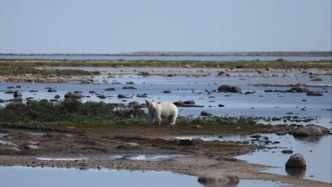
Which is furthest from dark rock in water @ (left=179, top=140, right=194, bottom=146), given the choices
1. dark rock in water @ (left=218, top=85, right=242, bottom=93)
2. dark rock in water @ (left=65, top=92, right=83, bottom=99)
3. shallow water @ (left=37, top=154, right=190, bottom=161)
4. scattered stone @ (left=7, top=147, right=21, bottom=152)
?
dark rock in water @ (left=218, top=85, right=242, bottom=93)

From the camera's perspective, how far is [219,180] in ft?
61.8

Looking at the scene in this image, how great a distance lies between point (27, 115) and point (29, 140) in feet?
25.5

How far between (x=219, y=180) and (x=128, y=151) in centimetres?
596

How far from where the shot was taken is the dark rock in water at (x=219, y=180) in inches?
737

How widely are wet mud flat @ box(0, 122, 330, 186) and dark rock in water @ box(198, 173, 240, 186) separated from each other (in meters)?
0.83

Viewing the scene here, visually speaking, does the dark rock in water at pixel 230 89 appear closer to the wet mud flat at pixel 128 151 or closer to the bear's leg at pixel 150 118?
the bear's leg at pixel 150 118

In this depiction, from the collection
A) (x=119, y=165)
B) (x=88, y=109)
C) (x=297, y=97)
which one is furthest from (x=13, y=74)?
(x=119, y=165)

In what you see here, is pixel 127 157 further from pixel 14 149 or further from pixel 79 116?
pixel 79 116

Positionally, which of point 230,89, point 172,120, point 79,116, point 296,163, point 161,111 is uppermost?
point 161,111

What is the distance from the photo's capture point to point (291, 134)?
3033 cm

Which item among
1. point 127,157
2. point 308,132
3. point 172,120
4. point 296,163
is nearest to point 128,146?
point 127,157

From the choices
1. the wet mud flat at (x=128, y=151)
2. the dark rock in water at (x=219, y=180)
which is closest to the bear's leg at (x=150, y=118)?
the wet mud flat at (x=128, y=151)

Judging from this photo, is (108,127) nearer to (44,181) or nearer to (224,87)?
(44,181)

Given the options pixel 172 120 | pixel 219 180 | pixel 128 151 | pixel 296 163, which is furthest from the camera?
pixel 172 120
